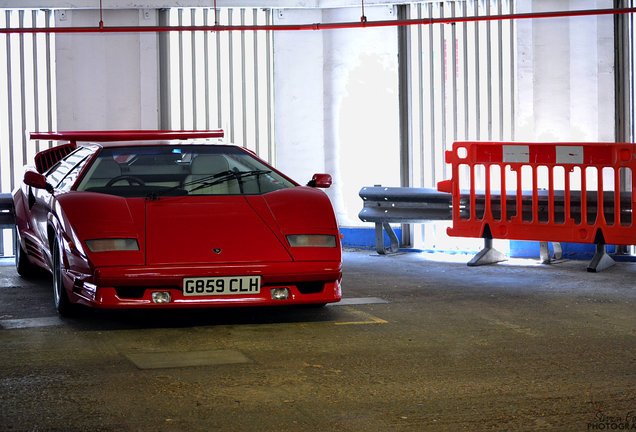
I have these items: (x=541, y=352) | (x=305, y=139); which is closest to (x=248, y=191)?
(x=541, y=352)

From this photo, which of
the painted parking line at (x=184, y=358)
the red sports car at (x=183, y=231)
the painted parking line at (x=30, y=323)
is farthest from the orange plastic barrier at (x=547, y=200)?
the painted parking line at (x=184, y=358)

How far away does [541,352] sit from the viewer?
5285 mm

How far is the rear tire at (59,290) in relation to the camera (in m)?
6.45

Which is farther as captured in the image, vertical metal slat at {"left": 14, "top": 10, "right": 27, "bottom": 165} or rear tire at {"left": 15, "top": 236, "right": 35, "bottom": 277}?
vertical metal slat at {"left": 14, "top": 10, "right": 27, "bottom": 165}

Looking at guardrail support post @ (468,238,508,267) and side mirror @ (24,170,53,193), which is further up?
side mirror @ (24,170,53,193)

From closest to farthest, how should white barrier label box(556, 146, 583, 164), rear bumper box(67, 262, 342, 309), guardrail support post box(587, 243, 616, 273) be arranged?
rear bumper box(67, 262, 342, 309) < guardrail support post box(587, 243, 616, 273) < white barrier label box(556, 146, 583, 164)

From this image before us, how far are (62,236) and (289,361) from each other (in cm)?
210

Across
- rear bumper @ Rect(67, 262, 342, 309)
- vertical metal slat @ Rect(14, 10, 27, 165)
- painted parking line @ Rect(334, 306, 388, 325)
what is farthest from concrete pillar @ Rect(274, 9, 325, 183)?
rear bumper @ Rect(67, 262, 342, 309)

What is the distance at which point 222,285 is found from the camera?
5844 millimetres

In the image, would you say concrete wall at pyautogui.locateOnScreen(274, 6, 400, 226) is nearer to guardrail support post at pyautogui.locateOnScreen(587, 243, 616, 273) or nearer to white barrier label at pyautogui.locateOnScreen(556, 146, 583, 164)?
white barrier label at pyautogui.locateOnScreen(556, 146, 583, 164)

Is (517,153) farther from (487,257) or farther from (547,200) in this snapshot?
(487,257)

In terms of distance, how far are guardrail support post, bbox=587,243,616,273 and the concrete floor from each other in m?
1.64

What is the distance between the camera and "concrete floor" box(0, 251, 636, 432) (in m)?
3.96

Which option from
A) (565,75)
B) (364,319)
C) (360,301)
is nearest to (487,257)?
(565,75)
